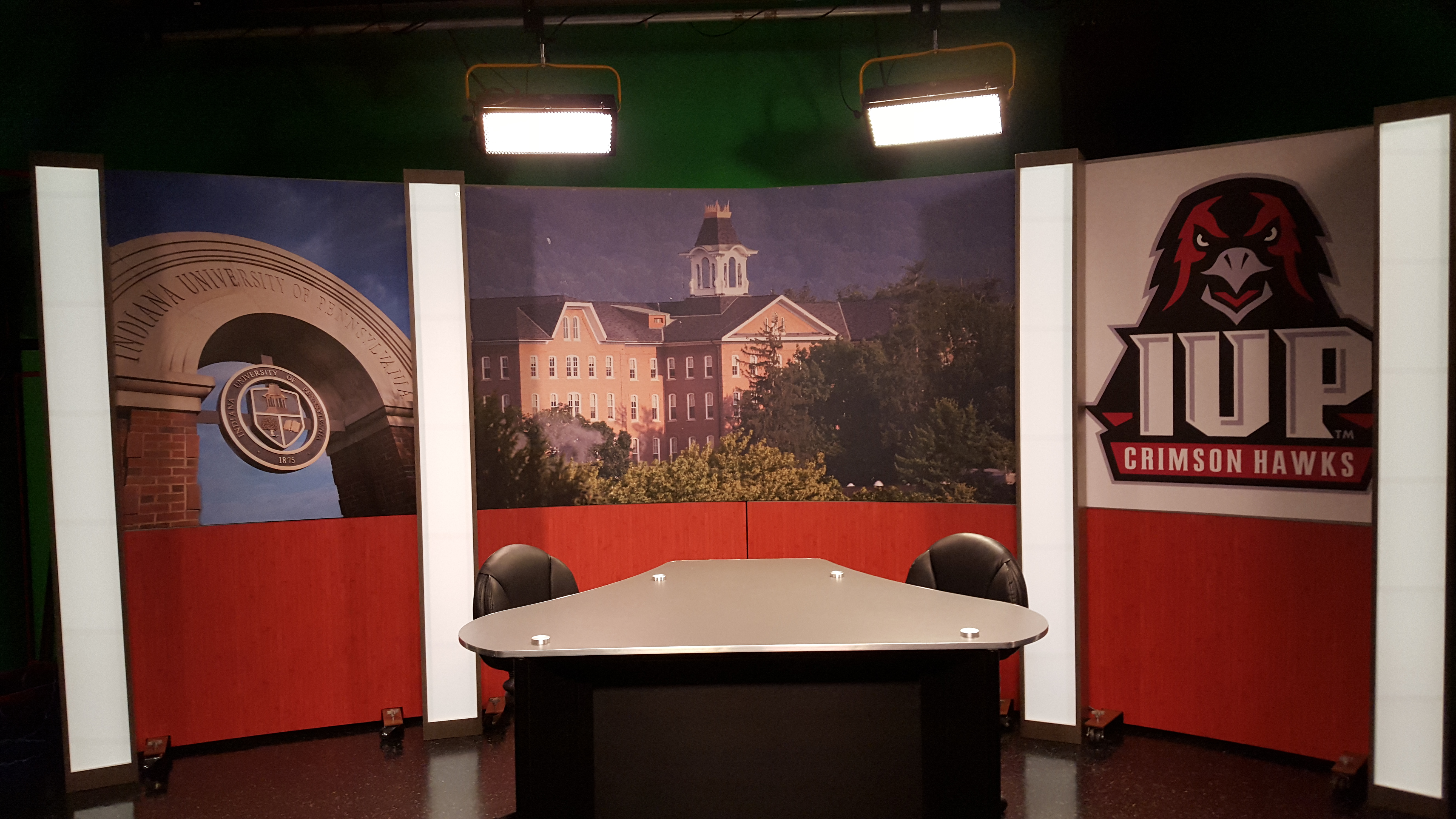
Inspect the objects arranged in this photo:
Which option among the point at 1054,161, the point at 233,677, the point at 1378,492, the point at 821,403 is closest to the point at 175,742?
the point at 233,677

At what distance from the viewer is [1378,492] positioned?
11.5 feet

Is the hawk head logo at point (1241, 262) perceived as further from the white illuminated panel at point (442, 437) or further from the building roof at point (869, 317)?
the white illuminated panel at point (442, 437)

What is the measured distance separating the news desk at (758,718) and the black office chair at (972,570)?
44 cm

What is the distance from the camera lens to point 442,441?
14.3 feet

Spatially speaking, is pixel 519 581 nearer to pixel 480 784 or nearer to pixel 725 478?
pixel 480 784

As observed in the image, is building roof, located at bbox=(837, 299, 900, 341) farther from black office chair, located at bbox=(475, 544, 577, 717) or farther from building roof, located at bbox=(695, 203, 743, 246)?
black office chair, located at bbox=(475, 544, 577, 717)

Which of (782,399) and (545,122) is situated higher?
(545,122)

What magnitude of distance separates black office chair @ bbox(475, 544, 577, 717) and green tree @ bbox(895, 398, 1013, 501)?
2.11m

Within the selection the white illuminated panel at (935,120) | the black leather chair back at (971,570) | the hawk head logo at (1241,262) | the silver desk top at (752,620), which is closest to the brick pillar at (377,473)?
the silver desk top at (752,620)

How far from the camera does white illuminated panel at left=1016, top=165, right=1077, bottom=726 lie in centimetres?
420

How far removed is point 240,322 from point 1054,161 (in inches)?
159

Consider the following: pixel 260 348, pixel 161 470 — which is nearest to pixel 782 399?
pixel 260 348

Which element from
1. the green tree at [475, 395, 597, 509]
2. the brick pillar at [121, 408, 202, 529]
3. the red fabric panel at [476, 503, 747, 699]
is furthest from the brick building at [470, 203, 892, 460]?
the brick pillar at [121, 408, 202, 529]

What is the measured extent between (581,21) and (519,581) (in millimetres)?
3544
